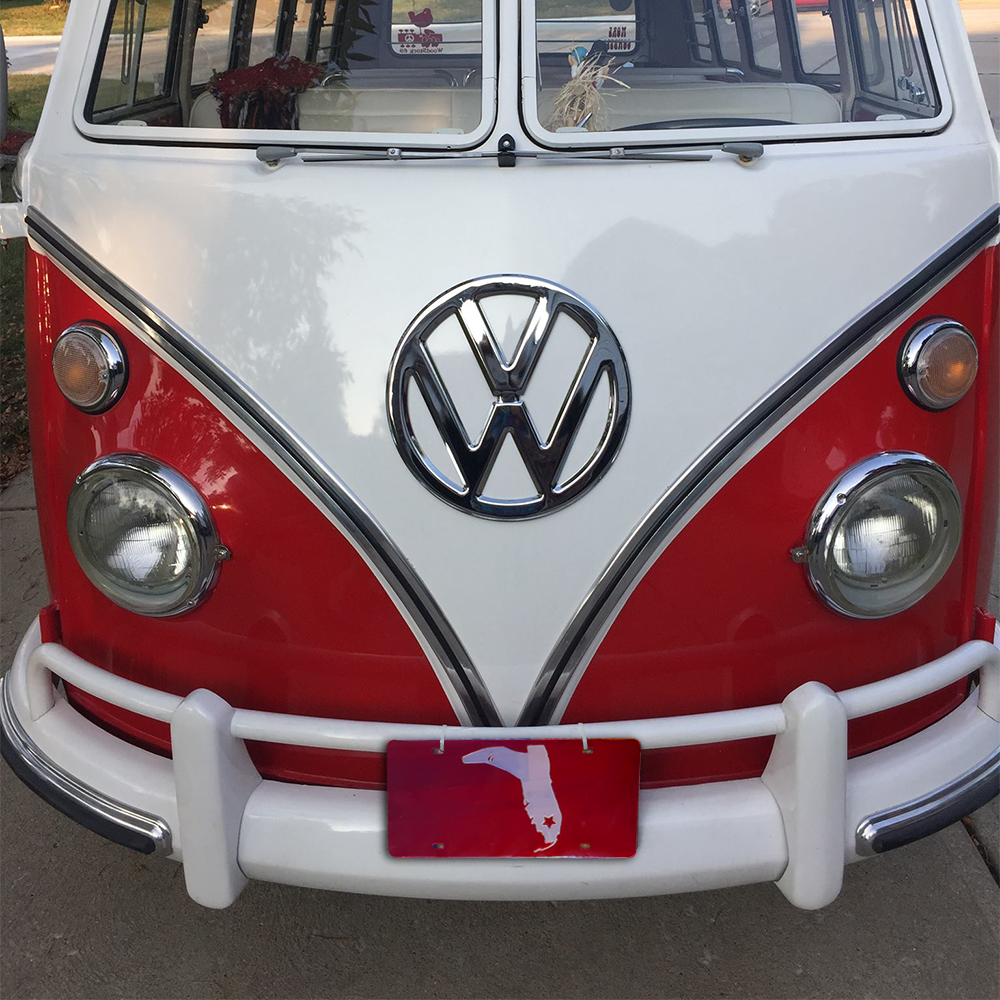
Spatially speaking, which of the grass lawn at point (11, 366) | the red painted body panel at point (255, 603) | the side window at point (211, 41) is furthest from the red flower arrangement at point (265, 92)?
the grass lawn at point (11, 366)

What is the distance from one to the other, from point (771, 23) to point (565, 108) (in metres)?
0.86

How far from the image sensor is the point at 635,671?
165 centimetres

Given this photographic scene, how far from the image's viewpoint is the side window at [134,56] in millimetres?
2061

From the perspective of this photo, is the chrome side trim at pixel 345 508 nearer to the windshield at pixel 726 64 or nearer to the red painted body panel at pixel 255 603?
the red painted body panel at pixel 255 603

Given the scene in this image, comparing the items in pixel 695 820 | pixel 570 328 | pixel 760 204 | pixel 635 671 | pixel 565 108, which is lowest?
pixel 695 820

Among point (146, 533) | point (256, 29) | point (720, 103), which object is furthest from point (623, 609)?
point (256, 29)

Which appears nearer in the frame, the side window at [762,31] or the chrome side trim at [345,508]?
the chrome side trim at [345,508]

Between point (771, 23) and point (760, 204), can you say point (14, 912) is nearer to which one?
point (760, 204)

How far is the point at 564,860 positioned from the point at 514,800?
0.38 ft

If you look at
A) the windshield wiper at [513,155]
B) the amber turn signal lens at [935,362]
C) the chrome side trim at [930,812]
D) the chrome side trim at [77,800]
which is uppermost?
the windshield wiper at [513,155]

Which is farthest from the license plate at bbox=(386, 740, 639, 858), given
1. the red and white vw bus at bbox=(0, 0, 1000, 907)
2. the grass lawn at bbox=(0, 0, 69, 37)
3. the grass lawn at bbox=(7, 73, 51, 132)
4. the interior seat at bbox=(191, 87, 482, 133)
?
the grass lawn at bbox=(0, 0, 69, 37)

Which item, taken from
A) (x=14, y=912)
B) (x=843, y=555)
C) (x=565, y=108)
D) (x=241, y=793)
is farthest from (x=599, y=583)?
(x=14, y=912)

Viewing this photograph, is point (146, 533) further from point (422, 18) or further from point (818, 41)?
point (818, 41)

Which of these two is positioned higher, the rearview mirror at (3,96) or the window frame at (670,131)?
the rearview mirror at (3,96)
